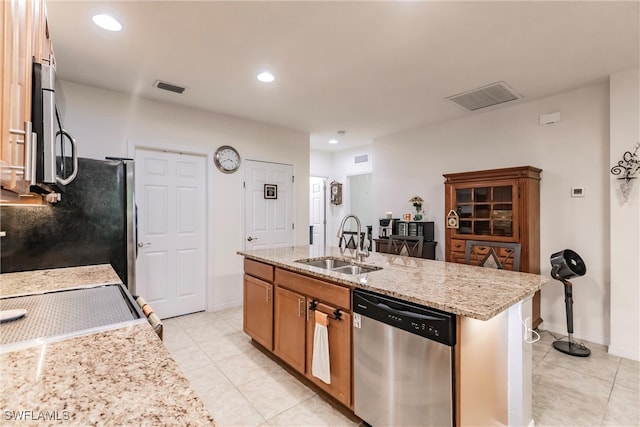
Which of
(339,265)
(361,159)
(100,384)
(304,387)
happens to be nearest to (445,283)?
(339,265)

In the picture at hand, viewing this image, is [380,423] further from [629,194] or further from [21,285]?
[629,194]

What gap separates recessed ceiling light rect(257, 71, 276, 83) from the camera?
2887 mm

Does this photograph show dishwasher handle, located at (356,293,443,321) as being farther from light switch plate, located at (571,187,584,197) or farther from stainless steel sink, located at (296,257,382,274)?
light switch plate, located at (571,187,584,197)

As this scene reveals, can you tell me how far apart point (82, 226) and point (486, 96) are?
4.10 m

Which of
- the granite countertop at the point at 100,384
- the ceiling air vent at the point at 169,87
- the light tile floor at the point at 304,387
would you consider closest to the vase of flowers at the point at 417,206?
the light tile floor at the point at 304,387

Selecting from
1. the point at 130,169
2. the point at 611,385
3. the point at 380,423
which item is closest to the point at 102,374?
the point at 380,423

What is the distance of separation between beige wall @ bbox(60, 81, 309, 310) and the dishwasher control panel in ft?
8.90

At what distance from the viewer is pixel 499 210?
3467 millimetres

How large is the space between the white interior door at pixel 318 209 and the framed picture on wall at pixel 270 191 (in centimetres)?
211

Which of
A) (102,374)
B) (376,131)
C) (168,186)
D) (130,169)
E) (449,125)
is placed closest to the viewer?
(102,374)

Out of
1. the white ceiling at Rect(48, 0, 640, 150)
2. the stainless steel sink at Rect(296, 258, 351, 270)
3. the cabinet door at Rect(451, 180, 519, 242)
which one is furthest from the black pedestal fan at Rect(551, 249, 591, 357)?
the stainless steel sink at Rect(296, 258, 351, 270)

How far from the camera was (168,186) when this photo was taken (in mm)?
3682

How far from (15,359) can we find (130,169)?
2.23m

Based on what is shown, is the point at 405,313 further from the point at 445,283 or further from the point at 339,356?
the point at 339,356
